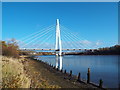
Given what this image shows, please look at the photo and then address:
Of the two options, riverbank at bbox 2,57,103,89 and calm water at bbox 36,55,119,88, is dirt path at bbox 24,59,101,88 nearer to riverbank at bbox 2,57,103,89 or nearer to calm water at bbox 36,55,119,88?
riverbank at bbox 2,57,103,89

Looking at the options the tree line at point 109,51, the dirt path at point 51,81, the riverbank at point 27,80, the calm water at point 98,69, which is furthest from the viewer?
the tree line at point 109,51

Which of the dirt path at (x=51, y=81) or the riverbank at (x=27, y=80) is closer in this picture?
the riverbank at (x=27, y=80)

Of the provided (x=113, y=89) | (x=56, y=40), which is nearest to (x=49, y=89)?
(x=113, y=89)

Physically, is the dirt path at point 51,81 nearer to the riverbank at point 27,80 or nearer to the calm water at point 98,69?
the riverbank at point 27,80

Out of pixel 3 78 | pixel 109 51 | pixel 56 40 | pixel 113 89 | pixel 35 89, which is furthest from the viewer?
pixel 109 51

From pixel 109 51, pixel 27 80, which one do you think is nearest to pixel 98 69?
pixel 27 80

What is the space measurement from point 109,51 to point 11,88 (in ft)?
259

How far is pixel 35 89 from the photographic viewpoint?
6355 millimetres

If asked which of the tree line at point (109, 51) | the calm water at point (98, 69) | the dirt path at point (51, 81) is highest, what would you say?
the tree line at point (109, 51)

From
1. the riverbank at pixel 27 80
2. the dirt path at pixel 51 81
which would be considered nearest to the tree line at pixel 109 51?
the dirt path at pixel 51 81

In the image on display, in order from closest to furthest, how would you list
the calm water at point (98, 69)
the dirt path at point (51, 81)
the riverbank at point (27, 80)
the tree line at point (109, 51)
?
the riverbank at point (27, 80), the dirt path at point (51, 81), the calm water at point (98, 69), the tree line at point (109, 51)

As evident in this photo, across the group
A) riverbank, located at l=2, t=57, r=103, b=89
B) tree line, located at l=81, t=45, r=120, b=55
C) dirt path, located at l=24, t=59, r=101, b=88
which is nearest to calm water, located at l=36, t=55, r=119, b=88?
dirt path, located at l=24, t=59, r=101, b=88

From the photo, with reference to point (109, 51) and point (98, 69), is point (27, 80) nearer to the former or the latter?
point (98, 69)

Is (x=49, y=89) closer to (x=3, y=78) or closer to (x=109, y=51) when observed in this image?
(x=3, y=78)
